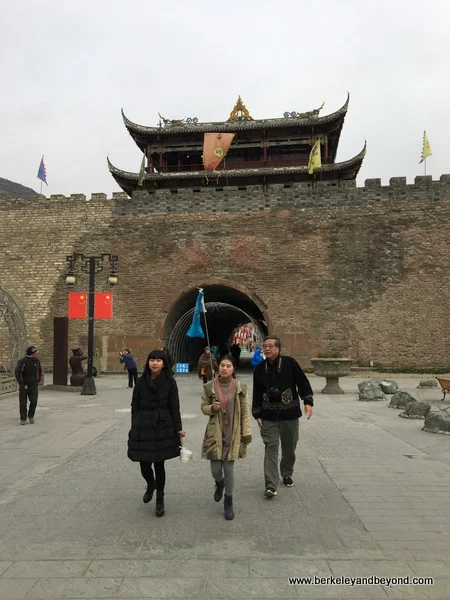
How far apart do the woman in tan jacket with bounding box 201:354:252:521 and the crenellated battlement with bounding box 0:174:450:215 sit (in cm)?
1504

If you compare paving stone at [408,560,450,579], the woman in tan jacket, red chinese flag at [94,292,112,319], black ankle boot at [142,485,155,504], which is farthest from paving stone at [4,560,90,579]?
red chinese flag at [94,292,112,319]

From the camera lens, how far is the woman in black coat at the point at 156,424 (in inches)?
145

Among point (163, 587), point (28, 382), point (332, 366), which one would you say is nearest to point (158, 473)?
point (163, 587)

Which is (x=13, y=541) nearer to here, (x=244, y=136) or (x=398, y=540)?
(x=398, y=540)

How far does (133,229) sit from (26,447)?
13.6 m

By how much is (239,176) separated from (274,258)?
27.8 feet

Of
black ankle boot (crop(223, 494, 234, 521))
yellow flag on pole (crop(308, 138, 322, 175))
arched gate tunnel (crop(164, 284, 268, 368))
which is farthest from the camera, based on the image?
yellow flag on pole (crop(308, 138, 322, 175))

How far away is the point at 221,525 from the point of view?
3.51 metres

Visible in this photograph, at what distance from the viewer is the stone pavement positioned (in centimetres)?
267

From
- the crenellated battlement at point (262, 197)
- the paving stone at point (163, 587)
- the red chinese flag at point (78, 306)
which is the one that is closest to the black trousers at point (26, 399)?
the paving stone at point (163, 587)

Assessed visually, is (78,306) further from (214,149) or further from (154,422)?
(154,422)

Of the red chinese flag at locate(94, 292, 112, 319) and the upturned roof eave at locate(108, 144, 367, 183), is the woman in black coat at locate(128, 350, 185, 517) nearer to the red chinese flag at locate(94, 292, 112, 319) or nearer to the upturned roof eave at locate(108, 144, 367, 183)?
the red chinese flag at locate(94, 292, 112, 319)

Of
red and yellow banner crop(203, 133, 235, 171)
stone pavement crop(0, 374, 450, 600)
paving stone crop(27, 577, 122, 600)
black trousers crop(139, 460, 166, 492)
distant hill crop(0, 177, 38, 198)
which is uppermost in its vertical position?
distant hill crop(0, 177, 38, 198)

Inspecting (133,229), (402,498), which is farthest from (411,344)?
(402,498)
